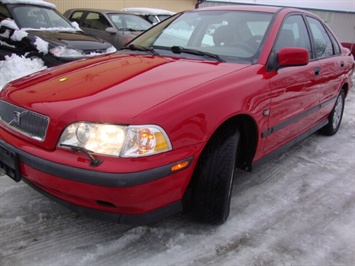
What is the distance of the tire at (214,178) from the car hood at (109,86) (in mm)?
434

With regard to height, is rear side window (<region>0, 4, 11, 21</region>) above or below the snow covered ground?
above

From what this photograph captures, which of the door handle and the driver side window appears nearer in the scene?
the driver side window

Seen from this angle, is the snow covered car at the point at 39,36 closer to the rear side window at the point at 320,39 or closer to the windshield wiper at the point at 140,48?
the windshield wiper at the point at 140,48

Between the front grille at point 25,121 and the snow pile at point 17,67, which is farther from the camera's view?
the snow pile at point 17,67

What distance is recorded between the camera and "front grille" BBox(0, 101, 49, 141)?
2174 millimetres

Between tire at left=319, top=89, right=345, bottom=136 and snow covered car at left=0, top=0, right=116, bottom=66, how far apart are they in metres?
4.11

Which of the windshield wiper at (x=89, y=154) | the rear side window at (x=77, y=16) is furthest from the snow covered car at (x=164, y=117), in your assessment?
the rear side window at (x=77, y=16)

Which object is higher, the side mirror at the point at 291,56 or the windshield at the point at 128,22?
the side mirror at the point at 291,56

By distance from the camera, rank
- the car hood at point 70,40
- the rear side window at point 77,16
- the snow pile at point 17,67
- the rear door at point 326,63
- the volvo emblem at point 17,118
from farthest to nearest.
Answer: the rear side window at point 77,16 → the car hood at point 70,40 → the snow pile at point 17,67 → the rear door at point 326,63 → the volvo emblem at point 17,118

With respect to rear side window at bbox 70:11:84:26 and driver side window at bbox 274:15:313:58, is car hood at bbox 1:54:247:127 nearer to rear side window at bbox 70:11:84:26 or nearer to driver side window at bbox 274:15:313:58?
driver side window at bbox 274:15:313:58

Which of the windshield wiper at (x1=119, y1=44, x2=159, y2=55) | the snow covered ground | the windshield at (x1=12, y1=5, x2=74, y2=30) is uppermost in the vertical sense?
the windshield wiper at (x1=119, y1=44, x2=159, y2=55)

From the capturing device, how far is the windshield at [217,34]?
3.03 metres

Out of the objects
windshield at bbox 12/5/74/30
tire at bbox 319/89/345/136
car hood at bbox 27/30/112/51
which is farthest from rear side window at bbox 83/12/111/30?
tire at bbox 319/89/345/136

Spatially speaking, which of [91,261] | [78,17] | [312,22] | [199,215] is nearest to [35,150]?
[91,261]
